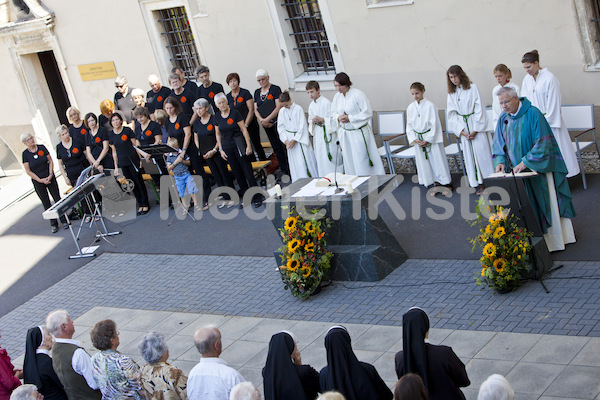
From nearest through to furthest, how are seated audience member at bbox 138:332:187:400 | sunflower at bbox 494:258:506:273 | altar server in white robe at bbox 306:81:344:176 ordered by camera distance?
seated audience member at bbox 138:332:187:400, sunflower at bbox 494:258:506:273, altar server in white robe at bbox 306:81:344:176

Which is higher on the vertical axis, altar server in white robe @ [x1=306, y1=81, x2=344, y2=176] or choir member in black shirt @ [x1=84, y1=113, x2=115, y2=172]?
choir member in black shirt @ [x1=84, y1=113, x2=115, y2=172]

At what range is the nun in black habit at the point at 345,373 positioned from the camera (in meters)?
5.43

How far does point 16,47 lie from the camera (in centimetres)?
1948

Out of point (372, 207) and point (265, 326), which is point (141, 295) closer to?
point (265, 326)

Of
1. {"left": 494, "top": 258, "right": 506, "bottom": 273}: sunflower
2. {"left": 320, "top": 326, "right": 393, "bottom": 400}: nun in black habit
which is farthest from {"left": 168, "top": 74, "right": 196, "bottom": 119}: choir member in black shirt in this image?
{"left": 320, "top": 326, "right": 393, "bottom": 400}: nun in black habit

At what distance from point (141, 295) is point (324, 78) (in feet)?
18.2

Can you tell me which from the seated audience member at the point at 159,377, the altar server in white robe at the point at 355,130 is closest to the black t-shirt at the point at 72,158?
the altar server in white robe at the point at 355,130

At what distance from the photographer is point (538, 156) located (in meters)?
8.79

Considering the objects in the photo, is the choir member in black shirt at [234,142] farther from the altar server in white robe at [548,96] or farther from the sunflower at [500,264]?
the sunflower at [500,264]

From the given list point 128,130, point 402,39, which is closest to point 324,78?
point 402,39

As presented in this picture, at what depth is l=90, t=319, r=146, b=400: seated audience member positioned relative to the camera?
605cm

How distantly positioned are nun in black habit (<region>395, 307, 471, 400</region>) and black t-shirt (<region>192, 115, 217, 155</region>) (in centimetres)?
859

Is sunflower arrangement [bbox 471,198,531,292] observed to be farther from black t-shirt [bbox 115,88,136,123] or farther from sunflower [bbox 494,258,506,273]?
black t-shirt [bbox 115,88,136,123]

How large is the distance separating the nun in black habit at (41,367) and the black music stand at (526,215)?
490cm
